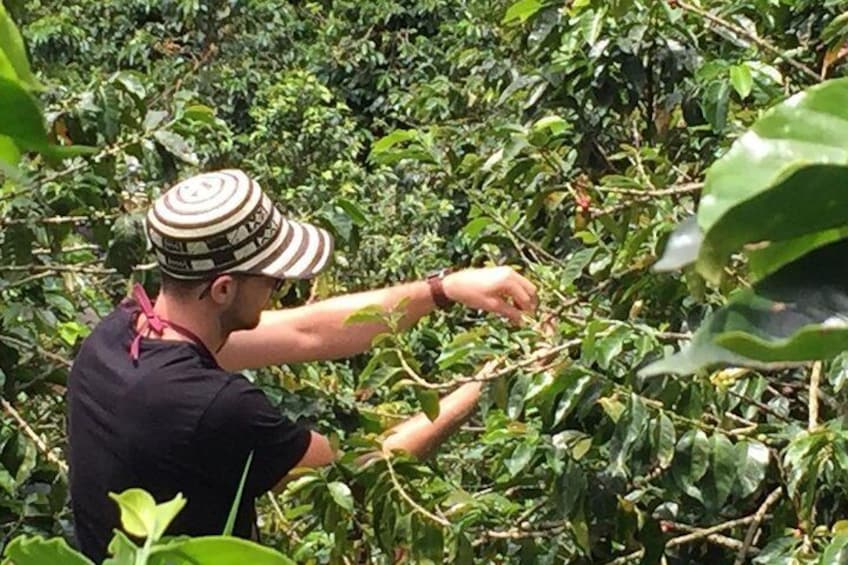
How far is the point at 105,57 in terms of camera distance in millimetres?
7699

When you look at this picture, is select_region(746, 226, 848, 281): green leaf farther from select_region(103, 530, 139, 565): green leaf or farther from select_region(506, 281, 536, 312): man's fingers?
select_region(506, 281, 536, 312): man's fingers

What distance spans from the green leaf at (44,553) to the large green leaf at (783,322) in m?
0.24

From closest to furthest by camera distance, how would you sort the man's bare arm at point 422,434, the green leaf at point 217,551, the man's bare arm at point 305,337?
the green leaf at point 217,551
the man's bare arm at point 422,434
the man's bare arm at point 305,337

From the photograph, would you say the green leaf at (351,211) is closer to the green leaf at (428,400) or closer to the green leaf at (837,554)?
the green leaf at (428,400)

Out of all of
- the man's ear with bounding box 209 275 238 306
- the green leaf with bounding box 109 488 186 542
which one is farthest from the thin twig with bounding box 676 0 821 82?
the green leaf with bounding box 109 488 186 542

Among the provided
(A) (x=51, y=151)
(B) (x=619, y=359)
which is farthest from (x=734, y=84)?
(A) (x=51, y=151)

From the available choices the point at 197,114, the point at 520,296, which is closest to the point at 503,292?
the point at 520,296

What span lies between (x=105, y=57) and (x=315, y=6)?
4.13 feet

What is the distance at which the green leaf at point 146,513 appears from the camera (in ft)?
1.80

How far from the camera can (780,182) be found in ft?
1.28

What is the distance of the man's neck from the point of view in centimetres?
211

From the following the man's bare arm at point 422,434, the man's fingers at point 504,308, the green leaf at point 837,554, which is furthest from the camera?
the man's fingers at point 504,308

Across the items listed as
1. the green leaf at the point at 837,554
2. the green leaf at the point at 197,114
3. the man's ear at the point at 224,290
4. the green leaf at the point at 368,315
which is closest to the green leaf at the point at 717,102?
the green leaf at the point at 368,315

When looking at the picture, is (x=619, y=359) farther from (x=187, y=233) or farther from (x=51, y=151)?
(x=51, y=151)
